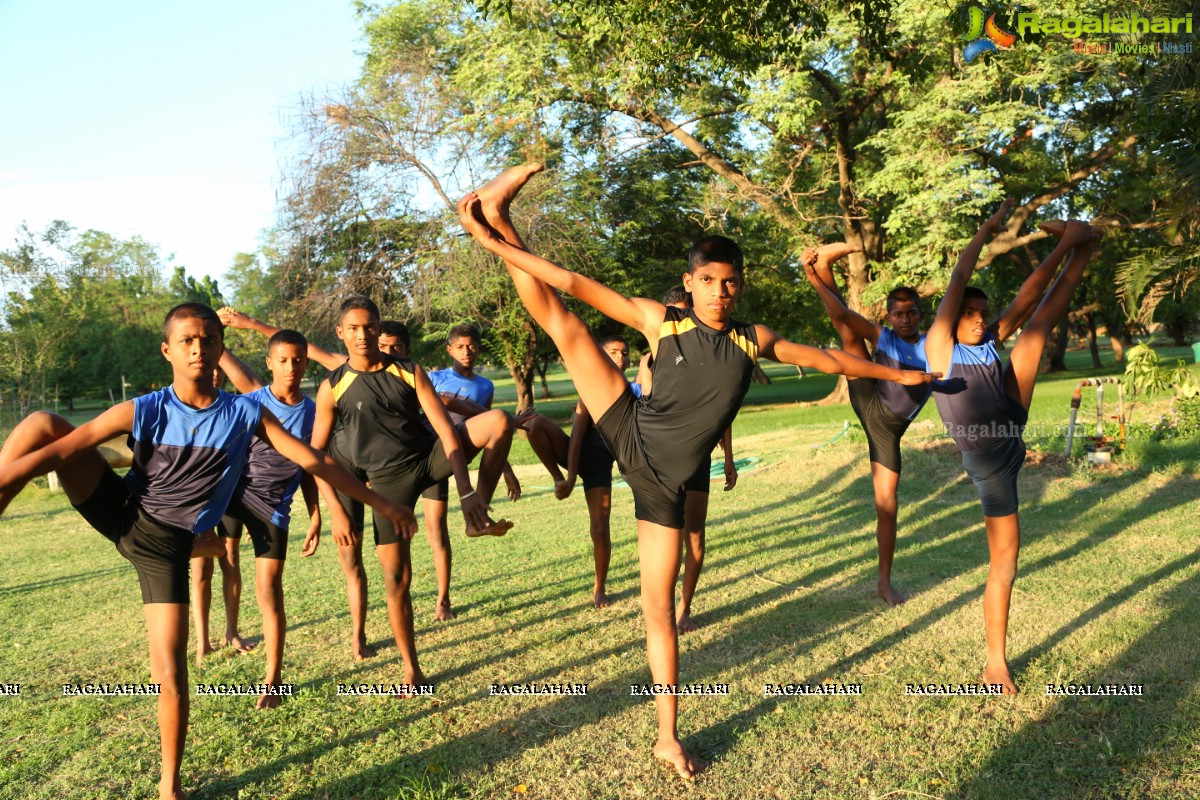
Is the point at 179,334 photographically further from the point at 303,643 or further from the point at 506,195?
the point at 303,643

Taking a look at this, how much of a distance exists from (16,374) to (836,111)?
25.3 m

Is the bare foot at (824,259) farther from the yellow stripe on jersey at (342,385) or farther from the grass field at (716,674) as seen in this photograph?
the yellow stripe on jersey at (342,385)

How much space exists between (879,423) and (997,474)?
201 cm

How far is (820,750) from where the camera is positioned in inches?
175

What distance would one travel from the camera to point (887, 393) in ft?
23.2

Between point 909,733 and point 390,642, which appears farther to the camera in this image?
point 390,642

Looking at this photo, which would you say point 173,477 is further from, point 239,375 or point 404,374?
point 239,375

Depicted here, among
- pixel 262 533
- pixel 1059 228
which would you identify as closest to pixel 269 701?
pixel 262 533

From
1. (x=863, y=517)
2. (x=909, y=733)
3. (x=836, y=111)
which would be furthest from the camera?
(x=836, y=111)

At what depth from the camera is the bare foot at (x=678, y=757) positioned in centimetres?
421

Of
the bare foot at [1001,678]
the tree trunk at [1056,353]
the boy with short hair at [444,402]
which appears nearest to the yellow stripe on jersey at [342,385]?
the boy with short hair at [444,402]

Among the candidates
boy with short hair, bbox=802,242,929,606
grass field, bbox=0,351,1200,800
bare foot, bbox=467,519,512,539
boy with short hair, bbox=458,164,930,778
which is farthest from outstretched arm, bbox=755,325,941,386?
boy with short hair, bbox=802,242,929,606

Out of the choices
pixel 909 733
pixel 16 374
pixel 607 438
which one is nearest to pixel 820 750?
pixel 909 733

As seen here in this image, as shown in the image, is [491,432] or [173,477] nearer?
[173,477]
